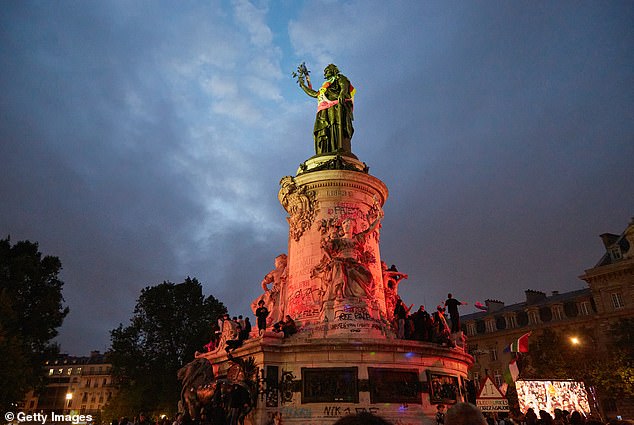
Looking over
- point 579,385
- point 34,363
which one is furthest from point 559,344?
point 34,363

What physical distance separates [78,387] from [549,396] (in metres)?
86.3

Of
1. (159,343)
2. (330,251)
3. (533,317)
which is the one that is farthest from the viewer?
(533,317)

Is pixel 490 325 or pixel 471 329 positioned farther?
pixel 471 329

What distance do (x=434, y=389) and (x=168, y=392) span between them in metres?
25.8

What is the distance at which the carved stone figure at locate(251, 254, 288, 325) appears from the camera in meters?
22.8

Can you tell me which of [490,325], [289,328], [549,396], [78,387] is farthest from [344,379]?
[78,387]

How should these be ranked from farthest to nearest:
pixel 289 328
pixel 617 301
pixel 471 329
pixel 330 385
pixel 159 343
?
1. pixel 471 329
2. pixel 617 301
3. pixel 159 343
4. pixel 289 328
5. pixel 330 385

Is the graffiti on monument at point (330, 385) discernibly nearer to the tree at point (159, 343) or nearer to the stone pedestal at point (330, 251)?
the stone pedestal at point (330, 251)

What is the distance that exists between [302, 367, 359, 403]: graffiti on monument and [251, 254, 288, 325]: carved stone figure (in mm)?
5689

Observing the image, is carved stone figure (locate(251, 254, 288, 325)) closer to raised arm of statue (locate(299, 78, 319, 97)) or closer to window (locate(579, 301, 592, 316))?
raised arm of statue (locate(299, 78, 319, 97))

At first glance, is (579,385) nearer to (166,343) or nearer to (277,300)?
(277,300)

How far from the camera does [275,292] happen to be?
23.4 metres

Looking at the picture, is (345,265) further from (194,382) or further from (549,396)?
(549,396)

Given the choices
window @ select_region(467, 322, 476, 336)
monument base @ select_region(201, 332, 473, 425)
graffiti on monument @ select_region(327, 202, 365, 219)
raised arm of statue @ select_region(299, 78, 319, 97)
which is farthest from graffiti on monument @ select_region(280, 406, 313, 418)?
window @ select_region(467, 322, 476, 336)
